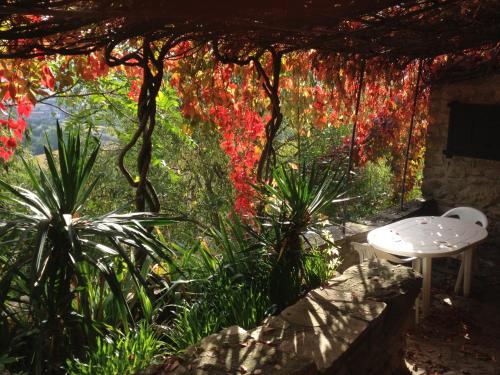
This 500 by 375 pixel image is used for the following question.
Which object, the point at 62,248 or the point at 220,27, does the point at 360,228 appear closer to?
the point at 220,27

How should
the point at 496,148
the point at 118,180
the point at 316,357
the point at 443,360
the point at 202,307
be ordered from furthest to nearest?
the point at 118,180 → the point at 496,148 → the point at 443,360 → the point at 202,307 → the point at 316,357

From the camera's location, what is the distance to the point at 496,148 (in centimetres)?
500

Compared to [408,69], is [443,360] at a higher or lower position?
lower

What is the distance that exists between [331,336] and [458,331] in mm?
1908

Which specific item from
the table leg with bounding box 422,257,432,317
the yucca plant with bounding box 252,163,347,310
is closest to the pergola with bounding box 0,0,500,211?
the yucca plant with bounding box 252,163,347,310

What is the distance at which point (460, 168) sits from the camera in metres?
5.31

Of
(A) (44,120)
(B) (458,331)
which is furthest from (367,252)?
(A) (44,120)

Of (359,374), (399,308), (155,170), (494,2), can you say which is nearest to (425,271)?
(399,308)

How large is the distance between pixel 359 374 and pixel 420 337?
1.44m

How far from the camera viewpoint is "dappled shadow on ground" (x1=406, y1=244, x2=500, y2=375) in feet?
9.49

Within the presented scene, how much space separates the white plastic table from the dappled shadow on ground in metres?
0.17

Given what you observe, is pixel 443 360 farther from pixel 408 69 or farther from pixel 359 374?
pixel 408 69

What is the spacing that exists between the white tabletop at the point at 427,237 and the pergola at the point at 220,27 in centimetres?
110

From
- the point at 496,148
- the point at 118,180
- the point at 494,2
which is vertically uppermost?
the point at 494,2
